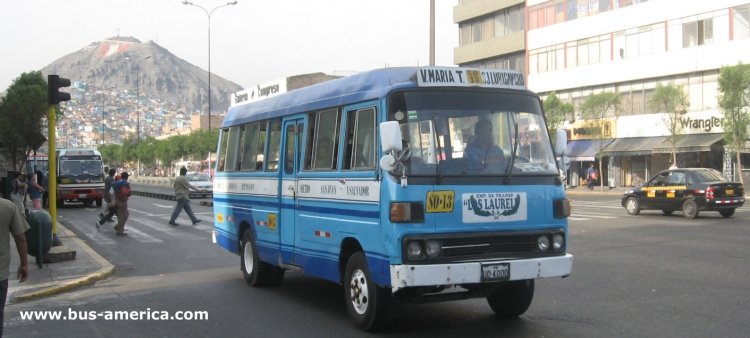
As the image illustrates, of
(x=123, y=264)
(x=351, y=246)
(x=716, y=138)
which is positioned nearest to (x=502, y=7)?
(x=716, y=138)

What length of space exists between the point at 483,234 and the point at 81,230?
17043 millimetres

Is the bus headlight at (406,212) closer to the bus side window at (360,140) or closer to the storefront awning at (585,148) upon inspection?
the bus side window at (360,140)

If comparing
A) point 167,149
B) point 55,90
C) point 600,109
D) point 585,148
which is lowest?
point 55,90

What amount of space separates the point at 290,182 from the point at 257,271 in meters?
1.81

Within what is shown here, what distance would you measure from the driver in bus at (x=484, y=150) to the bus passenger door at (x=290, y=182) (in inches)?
103

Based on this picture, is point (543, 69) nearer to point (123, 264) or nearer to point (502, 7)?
point (502, 7)

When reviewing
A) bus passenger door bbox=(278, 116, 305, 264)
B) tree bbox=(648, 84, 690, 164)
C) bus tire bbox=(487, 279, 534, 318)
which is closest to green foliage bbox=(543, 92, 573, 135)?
tree bbox=(648, 84, 690, 164)

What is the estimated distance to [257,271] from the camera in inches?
411

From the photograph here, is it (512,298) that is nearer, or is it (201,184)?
(512,298)

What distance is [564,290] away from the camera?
9.83 m

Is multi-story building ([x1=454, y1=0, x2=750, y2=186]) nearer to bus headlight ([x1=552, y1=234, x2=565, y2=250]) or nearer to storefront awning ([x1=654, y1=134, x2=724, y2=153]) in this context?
storefront awning ([x1=654, y1=134, x2=724, y2=153])

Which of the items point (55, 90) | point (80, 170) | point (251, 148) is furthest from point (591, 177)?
point (251, 148)

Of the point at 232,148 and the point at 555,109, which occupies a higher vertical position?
the point at 555,109

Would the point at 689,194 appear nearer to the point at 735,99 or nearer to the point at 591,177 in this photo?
the point at 735,99
